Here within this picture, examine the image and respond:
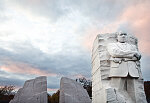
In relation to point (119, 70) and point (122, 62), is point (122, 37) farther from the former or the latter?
point (119, 70)

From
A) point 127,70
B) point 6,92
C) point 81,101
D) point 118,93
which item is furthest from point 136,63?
point 6,92

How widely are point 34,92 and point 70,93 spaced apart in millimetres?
1978

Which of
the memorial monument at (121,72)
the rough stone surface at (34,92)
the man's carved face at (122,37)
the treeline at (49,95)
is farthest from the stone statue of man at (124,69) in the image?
the treeline at (49,95)

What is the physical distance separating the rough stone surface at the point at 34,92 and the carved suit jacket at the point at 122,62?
410 cm

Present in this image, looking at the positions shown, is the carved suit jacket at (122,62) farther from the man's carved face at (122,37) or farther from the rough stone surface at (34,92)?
the rough stone surface at (34,92)

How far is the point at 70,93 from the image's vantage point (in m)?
8.20

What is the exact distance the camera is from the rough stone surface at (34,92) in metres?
7.78

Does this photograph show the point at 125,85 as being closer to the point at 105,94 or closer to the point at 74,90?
the point at 105,94

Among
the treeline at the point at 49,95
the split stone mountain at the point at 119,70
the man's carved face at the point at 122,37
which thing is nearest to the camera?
the split stone mountain at the point at 119,70

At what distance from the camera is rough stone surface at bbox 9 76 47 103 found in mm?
7777

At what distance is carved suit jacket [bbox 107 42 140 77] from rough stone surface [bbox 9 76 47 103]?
161 inches

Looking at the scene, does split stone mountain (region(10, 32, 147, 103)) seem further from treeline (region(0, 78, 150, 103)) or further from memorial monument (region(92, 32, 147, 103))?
treeline (region(0, 78, 150, 103))

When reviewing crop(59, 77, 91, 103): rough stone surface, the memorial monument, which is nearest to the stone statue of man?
the memorial monument

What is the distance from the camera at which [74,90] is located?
862 centimetres
